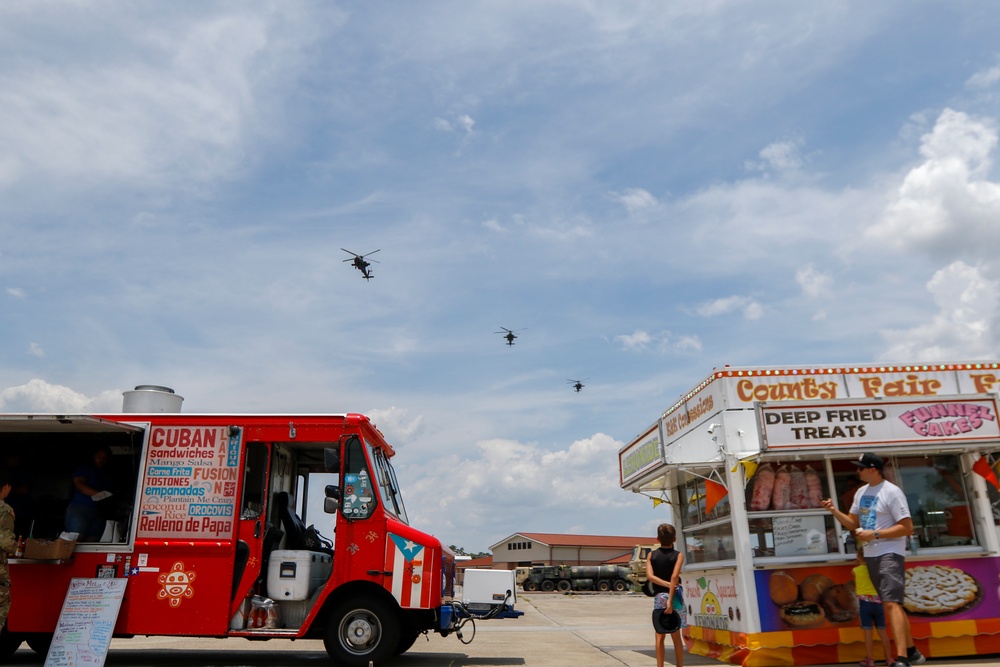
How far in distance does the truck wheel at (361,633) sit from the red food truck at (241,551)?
0.04 ft

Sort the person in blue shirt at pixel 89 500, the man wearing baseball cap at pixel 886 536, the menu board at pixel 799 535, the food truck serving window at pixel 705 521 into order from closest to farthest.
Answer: the man wearing baseball cap at pixel 886 536, the menu board at pixel 799 535, the person in blue shirt at pixel 89 500, the food truck serving window at pixel 705 521

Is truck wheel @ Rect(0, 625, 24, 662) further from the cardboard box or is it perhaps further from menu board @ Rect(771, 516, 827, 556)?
menu board @ Rect(771, 516, 827, 556)

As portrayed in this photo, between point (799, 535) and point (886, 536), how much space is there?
5.96 feet

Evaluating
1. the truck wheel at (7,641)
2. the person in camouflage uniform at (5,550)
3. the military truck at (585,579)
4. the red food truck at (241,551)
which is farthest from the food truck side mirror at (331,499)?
the military truck at (585,579)

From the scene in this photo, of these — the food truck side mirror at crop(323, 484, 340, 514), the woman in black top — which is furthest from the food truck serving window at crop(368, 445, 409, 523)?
the woman in black top

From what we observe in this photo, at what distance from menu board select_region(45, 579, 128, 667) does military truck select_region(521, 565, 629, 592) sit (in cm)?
3271

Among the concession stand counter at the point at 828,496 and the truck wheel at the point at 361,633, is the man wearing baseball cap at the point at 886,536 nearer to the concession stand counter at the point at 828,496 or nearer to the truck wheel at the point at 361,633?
the concession stand counter at the point at 828,496

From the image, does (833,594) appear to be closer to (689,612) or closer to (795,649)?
(795,649)

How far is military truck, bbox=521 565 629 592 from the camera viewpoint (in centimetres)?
3803

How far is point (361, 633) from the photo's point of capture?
810cm

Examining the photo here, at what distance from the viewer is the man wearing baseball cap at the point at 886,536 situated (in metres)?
6.70

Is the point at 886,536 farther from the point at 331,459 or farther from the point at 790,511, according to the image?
the point at 331,459

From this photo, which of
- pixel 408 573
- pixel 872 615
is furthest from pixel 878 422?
pixel 408 573

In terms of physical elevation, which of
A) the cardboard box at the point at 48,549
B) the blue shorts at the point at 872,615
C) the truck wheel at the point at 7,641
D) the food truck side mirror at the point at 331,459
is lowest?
the truck wheel at the point at 7,641
